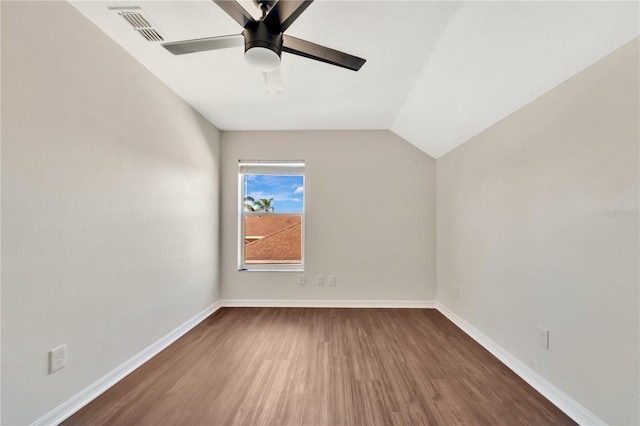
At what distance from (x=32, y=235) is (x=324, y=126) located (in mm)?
2884

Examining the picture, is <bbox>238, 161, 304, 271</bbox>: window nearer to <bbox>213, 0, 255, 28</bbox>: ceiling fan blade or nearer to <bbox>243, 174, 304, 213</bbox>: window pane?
A: <bbox>243, 174, 304, 213</bbox>: window pane

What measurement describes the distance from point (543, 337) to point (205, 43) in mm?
2740

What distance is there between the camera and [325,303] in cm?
345

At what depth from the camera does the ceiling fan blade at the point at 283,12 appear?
1119mm

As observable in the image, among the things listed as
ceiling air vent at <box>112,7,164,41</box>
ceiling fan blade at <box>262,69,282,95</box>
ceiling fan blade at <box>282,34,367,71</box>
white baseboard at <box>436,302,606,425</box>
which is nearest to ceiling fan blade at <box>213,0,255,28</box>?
ceiling fan blade at <box>282,34,367,71</box>

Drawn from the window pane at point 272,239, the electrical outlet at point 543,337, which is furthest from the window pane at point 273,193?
the electrical outlet at point 543,337

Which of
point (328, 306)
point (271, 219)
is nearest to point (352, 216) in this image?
point (271, 219)

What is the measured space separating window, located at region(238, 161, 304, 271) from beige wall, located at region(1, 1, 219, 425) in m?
1.22

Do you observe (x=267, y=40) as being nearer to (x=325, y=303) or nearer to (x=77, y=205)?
Result: (x=77, y=205)

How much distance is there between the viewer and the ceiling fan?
3.79 feet

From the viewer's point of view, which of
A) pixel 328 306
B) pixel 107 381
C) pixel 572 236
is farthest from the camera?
pixel 328 306

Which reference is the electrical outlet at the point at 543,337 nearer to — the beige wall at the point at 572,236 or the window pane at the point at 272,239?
the beige wall at the point at 572,236

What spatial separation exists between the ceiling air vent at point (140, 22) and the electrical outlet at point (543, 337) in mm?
3237

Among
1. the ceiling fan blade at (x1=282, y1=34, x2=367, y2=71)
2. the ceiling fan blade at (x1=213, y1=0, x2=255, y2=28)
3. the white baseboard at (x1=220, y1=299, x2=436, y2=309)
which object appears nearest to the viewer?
the ceiling fan blade at (x1=213, y1=0, x2=255, y2=28)
